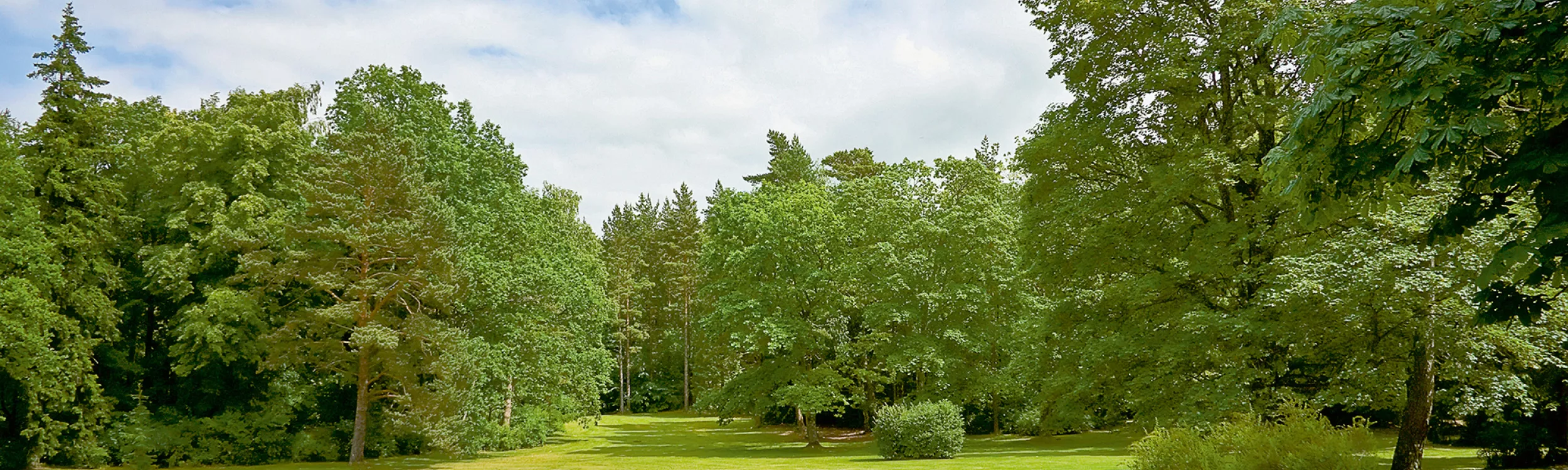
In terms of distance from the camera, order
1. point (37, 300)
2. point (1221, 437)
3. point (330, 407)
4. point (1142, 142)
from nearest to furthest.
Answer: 1. point (1221, 437)
2. point (1142, 142)
3. point (37, 300)
4. point (330, 407)

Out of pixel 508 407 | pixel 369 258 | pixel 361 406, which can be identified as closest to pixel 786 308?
pixel 369 258

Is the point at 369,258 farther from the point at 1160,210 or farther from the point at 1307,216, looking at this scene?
the point at 1307,216

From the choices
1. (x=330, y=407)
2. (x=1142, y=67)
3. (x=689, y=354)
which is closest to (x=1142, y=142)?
(x=1142, y=67)

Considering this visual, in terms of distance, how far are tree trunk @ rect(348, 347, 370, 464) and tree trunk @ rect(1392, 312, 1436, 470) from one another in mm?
23128

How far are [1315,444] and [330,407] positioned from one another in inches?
1101

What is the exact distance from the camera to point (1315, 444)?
1159 cm

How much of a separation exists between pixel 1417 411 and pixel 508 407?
3577 cm

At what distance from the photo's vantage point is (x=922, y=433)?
27.2 metres

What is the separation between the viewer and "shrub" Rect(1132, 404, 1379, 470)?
11.4 meters

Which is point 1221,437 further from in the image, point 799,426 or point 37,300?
point 799,426

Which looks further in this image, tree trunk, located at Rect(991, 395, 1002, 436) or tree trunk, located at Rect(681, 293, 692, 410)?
tree trunk, located at Rect(681, 293, 692, 410)

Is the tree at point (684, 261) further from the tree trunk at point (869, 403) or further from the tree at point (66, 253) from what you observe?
the tree at point (66, 253)

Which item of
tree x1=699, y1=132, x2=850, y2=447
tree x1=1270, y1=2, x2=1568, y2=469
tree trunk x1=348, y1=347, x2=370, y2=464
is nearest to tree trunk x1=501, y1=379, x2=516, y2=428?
tree trunk x1=348, y1=347, x2=370, y2=464

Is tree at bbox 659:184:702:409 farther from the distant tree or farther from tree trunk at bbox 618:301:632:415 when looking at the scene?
the distant tree
